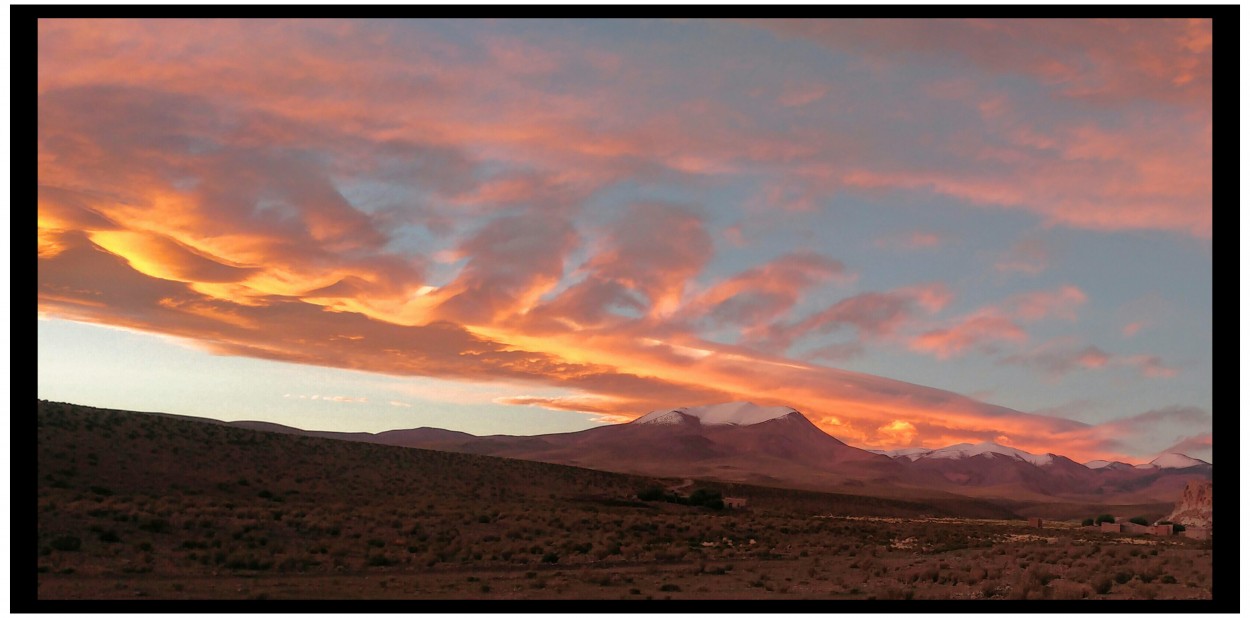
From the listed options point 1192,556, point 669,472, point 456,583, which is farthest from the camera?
point 669,472

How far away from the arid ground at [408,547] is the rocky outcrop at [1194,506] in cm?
2554

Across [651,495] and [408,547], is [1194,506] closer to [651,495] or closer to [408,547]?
[651,495]

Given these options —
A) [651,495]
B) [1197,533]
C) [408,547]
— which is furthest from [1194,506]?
[408,547]

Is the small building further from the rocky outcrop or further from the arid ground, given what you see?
the arid ground

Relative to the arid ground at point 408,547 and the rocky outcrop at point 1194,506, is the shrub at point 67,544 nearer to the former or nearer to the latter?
the arid ground at point 408,547

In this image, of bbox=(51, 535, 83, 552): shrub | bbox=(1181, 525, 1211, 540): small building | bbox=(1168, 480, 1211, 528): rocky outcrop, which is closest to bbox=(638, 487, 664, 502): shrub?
bbox=(1181, 525, 1211, 540): small building

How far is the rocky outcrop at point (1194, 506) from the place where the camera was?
234 feet

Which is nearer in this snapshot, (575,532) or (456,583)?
(456,583)

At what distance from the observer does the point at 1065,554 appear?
41.1 meters

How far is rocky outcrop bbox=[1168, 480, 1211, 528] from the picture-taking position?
234 feet

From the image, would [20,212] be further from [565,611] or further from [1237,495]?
[1237,495]

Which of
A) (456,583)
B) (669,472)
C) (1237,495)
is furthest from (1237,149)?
(669,472)

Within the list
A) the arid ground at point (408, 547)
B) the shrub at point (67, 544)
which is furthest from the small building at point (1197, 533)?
the shrub at point (67, 544)

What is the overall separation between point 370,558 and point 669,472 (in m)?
152
